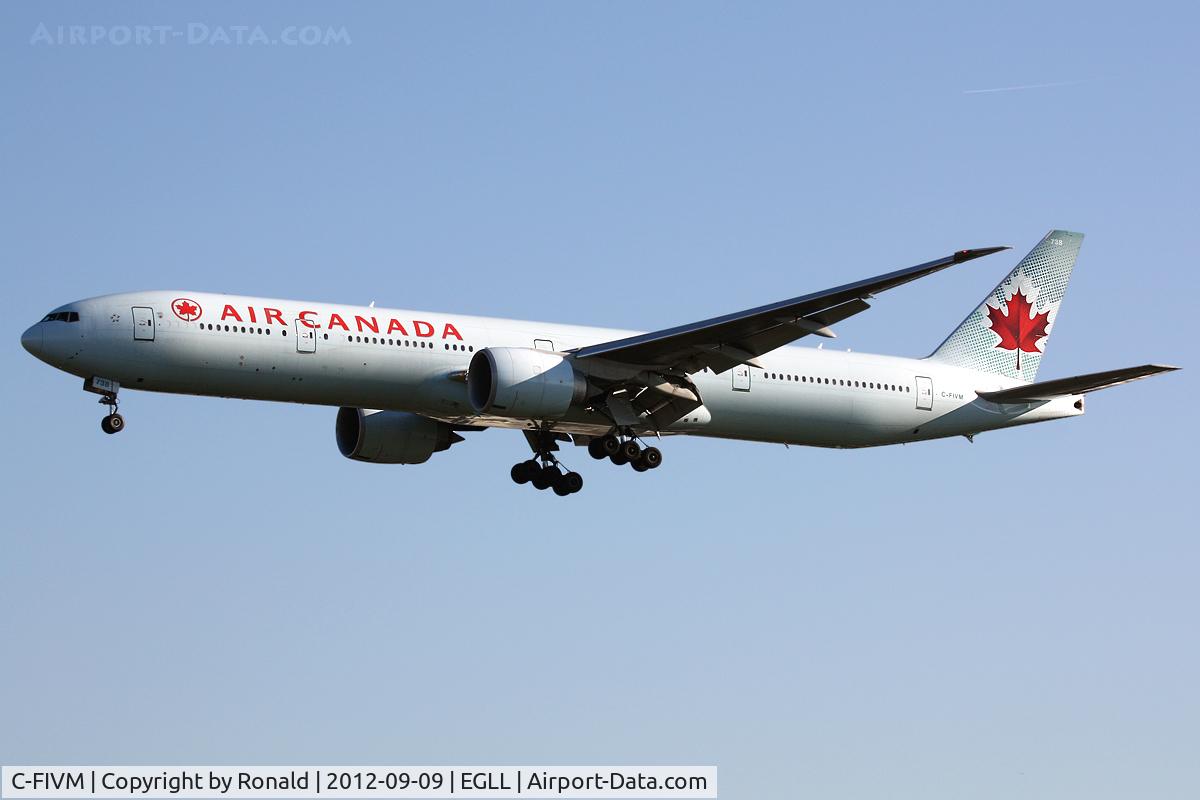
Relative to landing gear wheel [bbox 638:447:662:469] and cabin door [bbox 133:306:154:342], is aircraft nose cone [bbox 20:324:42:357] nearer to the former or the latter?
cabin door [bbox 133:306:154:342]

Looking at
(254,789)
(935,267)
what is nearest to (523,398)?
(935,267)

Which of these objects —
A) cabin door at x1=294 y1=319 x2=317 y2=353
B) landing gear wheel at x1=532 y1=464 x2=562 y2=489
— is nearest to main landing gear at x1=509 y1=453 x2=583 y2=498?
landing gear wheel at x1=532 y1=464 x2=562 y2=489

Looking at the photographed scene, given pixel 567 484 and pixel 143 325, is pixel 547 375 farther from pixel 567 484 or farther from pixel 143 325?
pixel 143 325

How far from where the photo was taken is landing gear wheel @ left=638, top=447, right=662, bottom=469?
1652 inches

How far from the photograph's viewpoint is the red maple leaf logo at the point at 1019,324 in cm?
4865

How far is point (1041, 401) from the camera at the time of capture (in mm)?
46188

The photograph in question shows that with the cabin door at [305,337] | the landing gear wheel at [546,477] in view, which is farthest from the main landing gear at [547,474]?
the cabin door at [305,337]

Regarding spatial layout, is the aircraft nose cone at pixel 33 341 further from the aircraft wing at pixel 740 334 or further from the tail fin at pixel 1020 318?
the tail fin at pixel 1020 318

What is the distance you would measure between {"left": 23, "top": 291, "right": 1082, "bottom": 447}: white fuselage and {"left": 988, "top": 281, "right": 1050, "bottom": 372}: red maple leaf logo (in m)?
5.95

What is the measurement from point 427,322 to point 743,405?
7953 millimetres

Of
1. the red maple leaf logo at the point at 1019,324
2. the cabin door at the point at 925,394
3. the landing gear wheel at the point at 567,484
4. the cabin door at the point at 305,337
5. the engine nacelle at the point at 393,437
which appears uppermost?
the red maple leaf logo at the point at 1019,324

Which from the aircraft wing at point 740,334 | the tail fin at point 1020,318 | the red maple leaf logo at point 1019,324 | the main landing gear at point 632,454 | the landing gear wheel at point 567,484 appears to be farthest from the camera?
the red maple leaf logo at point 1019,324

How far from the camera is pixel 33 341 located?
1494 inches

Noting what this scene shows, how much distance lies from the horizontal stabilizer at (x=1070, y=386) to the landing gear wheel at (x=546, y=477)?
36.9 feet
